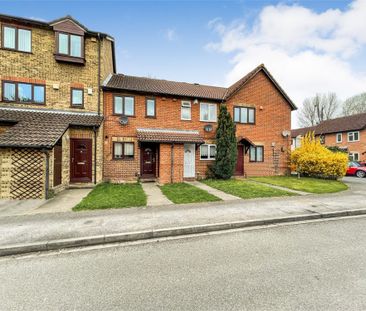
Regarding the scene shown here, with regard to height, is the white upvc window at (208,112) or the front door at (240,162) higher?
the white upvc window at (208,112)

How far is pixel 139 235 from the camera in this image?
16.6 feet

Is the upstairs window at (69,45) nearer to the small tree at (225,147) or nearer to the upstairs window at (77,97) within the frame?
→ the upstairs window at (77,97)

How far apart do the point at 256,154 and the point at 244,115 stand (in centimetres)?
335

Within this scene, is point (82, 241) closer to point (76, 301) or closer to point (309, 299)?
point (76, 301)

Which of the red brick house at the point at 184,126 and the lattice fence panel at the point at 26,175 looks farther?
the red brick house at the point at 184,126

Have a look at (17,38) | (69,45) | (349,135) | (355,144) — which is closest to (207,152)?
(69,45)

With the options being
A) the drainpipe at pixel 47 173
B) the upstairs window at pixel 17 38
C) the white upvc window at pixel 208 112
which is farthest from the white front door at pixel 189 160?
the upstairs window at pixel 17 38

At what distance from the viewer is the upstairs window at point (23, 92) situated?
37.4 feet

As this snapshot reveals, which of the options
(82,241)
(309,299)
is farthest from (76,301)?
(309,299)

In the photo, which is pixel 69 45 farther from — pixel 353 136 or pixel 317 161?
pixel 353 136

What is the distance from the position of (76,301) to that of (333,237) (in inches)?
225

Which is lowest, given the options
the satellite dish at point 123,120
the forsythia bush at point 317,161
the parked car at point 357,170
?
the parked car at point 357,170

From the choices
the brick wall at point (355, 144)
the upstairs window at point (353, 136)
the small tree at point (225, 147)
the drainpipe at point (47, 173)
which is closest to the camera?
the drainpipe at point (47, 173)

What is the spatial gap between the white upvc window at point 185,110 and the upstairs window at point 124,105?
11.8ft
